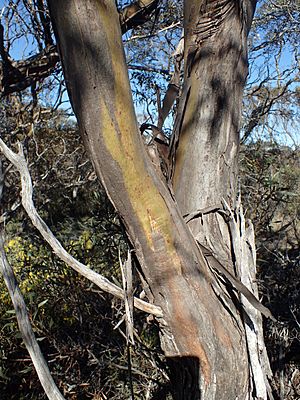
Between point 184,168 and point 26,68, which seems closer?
point 184,168

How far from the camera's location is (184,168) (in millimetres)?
1718

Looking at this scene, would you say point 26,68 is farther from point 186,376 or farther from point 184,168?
point 186,376

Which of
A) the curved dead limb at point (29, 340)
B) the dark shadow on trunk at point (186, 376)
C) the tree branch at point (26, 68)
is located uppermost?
the tree branch at point (26, 68)

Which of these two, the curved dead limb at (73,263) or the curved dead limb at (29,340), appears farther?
the curved dead limb at (29,340)

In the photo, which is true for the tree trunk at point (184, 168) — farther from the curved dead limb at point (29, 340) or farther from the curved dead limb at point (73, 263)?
the curved dead limb at point (29, 340)

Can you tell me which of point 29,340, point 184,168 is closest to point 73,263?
point 29,340

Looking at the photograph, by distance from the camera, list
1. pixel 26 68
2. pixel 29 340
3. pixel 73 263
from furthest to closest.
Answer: pixel 26 68
pixel 29 340
pixel 73 263

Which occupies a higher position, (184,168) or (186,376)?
(184,168)

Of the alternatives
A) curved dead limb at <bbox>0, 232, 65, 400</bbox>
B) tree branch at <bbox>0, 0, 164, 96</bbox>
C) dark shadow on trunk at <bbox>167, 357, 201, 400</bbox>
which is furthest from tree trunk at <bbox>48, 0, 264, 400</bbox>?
tree branch at <bbox>0, 0, 164, 96</bbox>

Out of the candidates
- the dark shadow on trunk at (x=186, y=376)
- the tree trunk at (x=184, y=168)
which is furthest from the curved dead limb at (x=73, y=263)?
the dark shadow on trunk at (x=186, y=376)

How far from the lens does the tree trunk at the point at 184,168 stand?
4.56 ft

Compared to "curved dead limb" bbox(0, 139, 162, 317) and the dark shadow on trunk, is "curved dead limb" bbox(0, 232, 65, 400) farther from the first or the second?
the dark shadow on trunk

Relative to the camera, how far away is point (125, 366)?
123 inches

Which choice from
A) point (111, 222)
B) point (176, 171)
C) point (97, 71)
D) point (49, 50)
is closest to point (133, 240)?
point (176, 171)
